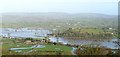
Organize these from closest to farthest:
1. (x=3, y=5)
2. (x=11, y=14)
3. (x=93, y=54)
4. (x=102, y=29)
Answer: (x=93, y=54)
(x=3, y=5)
(x=11, y=14)
(x=102, y=29)

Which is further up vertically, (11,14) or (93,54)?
(11,14)

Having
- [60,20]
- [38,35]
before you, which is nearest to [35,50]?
[38,35]

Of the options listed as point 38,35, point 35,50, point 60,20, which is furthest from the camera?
point 60,20

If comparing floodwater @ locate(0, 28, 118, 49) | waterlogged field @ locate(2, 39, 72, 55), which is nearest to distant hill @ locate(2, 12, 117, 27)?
floodwater @ locate(0, 28, 118, 49)

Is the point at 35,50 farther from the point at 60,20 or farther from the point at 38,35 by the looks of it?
the point at 60,20

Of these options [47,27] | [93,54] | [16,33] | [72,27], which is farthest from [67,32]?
[93,54]

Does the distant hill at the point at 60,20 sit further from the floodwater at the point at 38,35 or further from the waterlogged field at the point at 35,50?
the waterlogged field at the point at 35,50

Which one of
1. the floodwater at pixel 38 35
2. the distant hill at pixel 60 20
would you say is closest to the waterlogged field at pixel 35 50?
the floodwater at pixel 38 35

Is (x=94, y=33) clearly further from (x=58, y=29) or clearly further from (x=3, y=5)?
(x=3, y=5)

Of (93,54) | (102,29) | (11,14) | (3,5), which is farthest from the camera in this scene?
(102,29)
